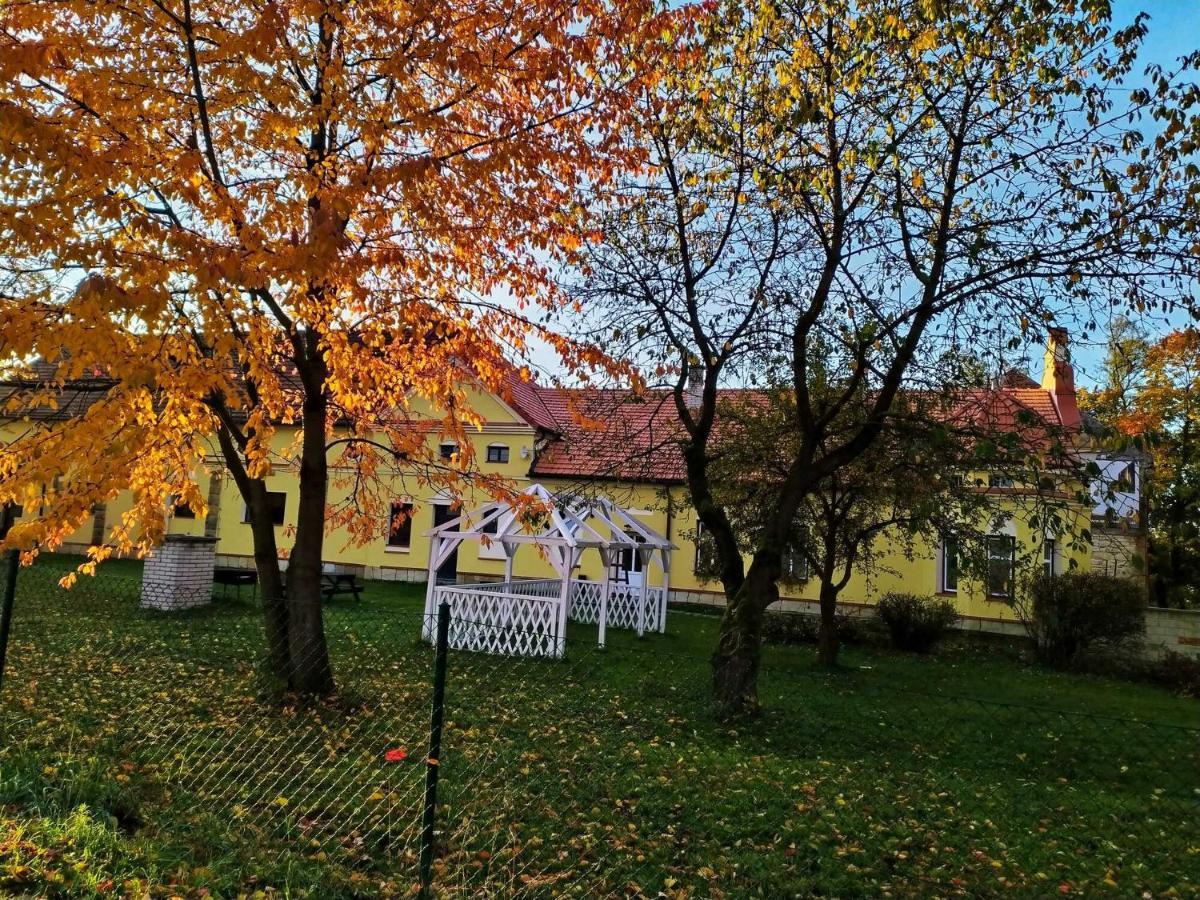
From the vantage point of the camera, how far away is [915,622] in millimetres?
18750

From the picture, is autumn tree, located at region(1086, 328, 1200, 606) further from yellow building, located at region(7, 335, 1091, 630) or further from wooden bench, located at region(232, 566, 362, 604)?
wooden bench, located at region(232, 566, 362, 604)

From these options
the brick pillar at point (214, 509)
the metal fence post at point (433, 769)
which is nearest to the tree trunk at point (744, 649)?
the metal fence post at point (433, 769)

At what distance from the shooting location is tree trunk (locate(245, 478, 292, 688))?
8.29m

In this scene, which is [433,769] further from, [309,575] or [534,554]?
[534,554]

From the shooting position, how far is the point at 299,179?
586 cm

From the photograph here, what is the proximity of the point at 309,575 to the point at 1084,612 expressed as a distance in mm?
16520

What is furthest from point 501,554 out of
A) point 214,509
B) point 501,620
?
point 501,620

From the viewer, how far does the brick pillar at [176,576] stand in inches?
618

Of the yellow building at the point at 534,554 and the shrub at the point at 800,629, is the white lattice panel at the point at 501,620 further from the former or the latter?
the shrub at the point at 800,629

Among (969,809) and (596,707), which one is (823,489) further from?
(969,809)

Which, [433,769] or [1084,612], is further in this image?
[1084,612]

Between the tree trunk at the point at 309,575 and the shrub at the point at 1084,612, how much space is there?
15.2 meters

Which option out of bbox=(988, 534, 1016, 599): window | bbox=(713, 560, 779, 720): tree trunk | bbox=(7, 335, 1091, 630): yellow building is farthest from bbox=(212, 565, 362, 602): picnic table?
bbox=(988, 534, 1016, 599): window

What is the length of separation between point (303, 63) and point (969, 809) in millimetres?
7542
